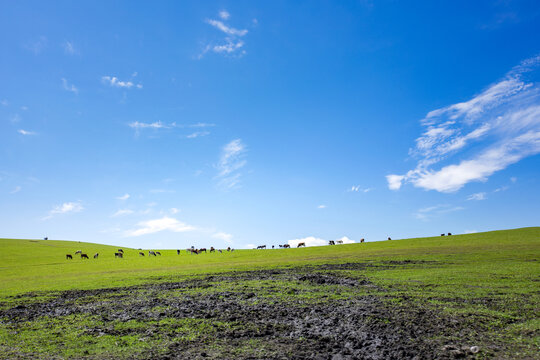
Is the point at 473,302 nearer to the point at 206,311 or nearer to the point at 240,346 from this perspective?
the point at 240,346

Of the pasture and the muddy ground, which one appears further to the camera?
the pasture

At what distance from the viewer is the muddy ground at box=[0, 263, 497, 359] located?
9758mm

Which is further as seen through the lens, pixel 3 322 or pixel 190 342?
pixel 3 322

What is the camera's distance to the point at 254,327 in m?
12.3

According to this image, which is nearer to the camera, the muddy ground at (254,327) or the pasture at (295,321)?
the muddy ground at (254,327)

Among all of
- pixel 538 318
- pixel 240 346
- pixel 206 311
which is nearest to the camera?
pixel 240 346

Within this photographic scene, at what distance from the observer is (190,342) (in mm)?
11094

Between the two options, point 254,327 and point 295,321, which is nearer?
point 254,327

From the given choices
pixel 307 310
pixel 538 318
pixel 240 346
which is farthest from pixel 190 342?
pixel 538 318

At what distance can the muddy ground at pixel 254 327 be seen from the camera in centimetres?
976

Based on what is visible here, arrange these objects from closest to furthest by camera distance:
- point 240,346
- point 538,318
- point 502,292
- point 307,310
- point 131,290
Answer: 1. point 240,346
2. point 538,318
3. point 307,310
4. point 502,292
5. point 131,290

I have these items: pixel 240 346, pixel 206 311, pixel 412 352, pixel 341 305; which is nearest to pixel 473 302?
pixel 341 305

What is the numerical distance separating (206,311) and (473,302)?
12130mm

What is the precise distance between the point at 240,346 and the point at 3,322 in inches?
526
